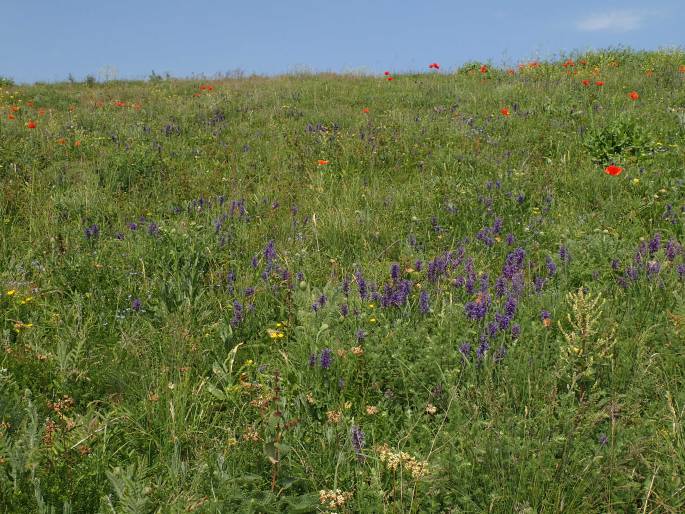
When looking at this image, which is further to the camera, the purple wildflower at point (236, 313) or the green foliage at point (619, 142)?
the green foliage at point (619, 142)

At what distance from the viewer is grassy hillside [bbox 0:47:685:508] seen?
79.7 inches

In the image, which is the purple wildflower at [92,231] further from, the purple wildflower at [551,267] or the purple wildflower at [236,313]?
the purple wildflower at [551,267]

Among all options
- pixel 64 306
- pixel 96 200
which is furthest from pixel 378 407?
pixel 96 200

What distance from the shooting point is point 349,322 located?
2992 mm

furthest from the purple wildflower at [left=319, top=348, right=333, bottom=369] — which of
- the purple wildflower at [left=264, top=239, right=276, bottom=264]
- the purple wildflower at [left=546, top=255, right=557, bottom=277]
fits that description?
the purple wildflower at [left=546, top=255, right=557, bottom=277]

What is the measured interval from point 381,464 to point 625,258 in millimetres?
2465

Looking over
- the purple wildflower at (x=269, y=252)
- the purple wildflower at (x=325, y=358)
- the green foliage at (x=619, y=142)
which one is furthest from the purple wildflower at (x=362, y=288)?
the green foliage at (x=619, y=142)

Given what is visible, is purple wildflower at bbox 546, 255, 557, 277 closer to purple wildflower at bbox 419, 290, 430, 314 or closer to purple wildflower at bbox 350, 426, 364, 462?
purple wildflower at bbox 419, 290, 430, 314

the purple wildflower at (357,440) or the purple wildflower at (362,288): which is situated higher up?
the purple wildflower at (362,288)

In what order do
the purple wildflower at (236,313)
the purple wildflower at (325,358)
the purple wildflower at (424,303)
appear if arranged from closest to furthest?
→ the purple wildflower at (325,358)
the purple wildflower at (424,303)
the purple wildflower at (236,313)

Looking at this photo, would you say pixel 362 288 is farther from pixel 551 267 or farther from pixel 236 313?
pixel 551 267

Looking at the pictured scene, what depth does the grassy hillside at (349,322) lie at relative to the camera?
79.7 inches

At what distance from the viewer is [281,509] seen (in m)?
2.07

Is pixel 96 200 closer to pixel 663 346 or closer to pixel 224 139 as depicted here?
pixel 224 139
